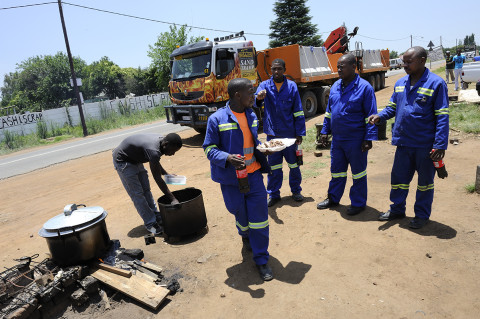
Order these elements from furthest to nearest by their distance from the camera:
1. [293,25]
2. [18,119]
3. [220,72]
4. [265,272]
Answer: [293,25] < [18,119] < [220,72] < [265,272]

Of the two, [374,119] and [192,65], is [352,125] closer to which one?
[374,119]

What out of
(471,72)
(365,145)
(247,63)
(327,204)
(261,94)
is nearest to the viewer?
(365,145)

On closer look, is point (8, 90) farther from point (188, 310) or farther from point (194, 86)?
point (188, 310)

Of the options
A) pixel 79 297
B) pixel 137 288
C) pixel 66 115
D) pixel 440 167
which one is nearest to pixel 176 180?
pixel 137 288

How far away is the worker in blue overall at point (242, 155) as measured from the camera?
3074 mm

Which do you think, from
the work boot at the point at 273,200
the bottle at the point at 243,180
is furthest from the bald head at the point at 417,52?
the work boot at the point at 273,200

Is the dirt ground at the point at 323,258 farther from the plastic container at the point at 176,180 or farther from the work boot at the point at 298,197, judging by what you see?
the plastic container at the point at 176,180

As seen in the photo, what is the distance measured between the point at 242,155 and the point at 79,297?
81.4 inches

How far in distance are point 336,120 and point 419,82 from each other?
1052 millimetres

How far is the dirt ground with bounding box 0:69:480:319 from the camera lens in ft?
8.94

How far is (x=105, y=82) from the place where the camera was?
58219 mm

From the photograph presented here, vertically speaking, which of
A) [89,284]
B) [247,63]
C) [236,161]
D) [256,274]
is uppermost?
[247,63]

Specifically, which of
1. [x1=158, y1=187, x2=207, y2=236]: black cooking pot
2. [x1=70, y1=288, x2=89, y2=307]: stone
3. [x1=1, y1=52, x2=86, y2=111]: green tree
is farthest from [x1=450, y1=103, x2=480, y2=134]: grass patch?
[x1=1, y1=52, x2=86, y2=111]: green tree

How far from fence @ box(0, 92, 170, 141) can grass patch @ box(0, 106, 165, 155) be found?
60 cm
